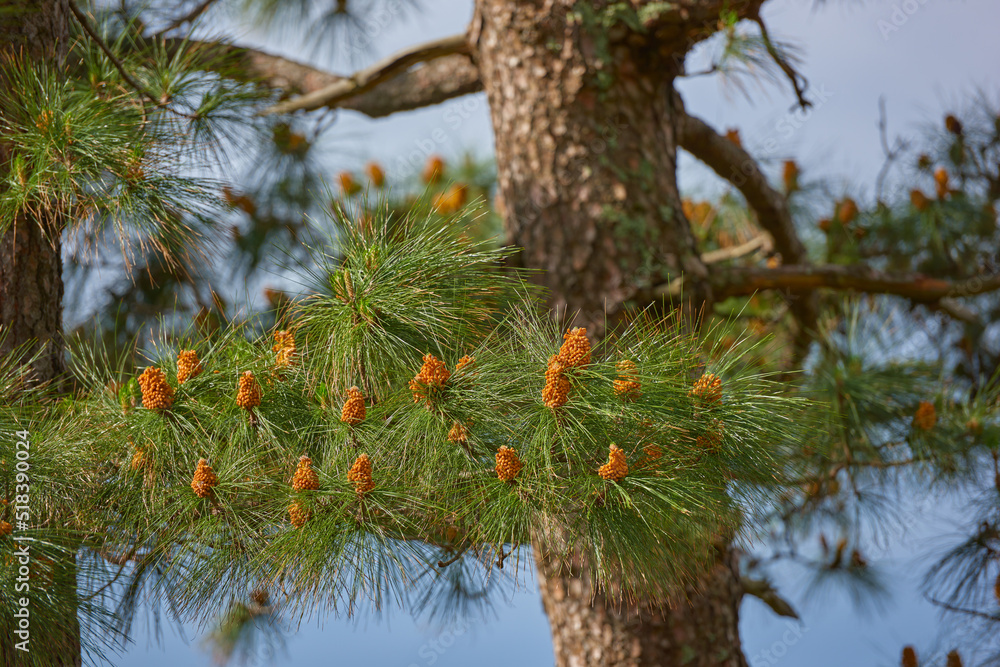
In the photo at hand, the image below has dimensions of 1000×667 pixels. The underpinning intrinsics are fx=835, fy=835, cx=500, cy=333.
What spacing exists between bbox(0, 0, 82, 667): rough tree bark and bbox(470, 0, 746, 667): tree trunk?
2.19ft

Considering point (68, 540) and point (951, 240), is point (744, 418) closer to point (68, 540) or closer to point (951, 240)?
point (68, 540)

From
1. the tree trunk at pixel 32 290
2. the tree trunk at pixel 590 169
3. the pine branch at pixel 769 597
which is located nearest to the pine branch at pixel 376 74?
the tree trunk at pixel 590 169

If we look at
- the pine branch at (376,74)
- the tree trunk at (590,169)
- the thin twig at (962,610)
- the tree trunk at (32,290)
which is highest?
the pine branch at (376,74)

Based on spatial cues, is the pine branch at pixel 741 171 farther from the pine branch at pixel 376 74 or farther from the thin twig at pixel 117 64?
the thin twig at pixel 117 64

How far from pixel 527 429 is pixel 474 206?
0.25 meters

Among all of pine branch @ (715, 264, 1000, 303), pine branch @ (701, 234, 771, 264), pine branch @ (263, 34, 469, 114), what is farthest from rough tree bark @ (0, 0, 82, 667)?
pine branch @ (701, 234, 771, 264)

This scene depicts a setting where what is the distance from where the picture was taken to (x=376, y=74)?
1559 millimetres

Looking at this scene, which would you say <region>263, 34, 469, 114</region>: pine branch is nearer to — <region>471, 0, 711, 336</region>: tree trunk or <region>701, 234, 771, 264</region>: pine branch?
<region>471, 0, 711, 336</region>: tree trunk

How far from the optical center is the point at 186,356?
0.80 meters

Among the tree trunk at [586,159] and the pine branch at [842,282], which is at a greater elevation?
the tree trunk at [586,159]

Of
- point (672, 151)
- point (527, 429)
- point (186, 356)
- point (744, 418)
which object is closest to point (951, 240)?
point (672, 151)

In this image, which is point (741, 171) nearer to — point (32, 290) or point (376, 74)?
point (376, 74)

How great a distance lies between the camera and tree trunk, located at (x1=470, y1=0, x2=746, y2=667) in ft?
4.26

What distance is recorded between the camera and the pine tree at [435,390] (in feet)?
2.43
